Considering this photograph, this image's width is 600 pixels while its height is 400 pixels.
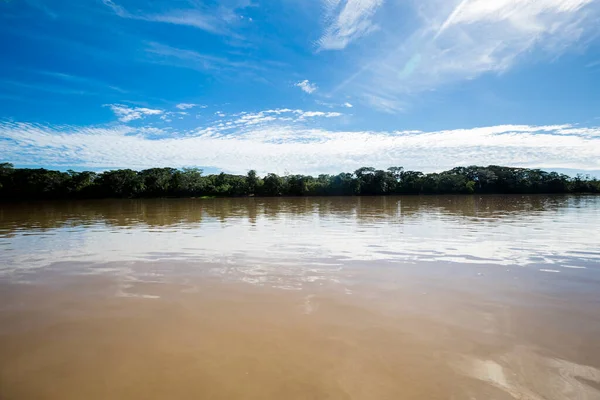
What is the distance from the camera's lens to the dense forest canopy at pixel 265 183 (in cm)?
8188

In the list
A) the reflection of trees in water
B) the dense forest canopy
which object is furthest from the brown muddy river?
the dense forest canopy

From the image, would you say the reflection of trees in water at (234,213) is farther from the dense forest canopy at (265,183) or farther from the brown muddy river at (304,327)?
the dense forest canopy at (265,183)

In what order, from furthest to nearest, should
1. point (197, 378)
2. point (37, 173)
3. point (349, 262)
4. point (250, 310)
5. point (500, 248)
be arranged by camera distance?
point (37, 173)
point (500, 248)
point (349, 262)
point (250, 310)
point (197, 378)

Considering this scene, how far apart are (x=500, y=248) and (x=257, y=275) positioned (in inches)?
277

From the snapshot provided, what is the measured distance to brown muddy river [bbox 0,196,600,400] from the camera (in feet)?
9.74

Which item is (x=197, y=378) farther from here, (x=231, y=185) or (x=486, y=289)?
(x=231, y=185)

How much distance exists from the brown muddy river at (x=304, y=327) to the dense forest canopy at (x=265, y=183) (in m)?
85.2

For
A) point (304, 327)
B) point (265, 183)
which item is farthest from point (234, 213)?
point (265, 183)

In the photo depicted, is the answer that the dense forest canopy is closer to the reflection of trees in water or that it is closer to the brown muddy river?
the reflection of trees in water

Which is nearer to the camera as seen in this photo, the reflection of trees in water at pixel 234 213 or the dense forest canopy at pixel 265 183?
the reflection of trees in water at pixel 234 213

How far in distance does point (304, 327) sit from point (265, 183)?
298 ft

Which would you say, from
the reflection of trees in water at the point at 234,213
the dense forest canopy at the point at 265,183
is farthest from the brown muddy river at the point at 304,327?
the dense forest canopy at the point at 265,183

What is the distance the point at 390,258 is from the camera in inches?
322

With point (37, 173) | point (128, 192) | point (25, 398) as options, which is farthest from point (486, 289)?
point (37, 173)
